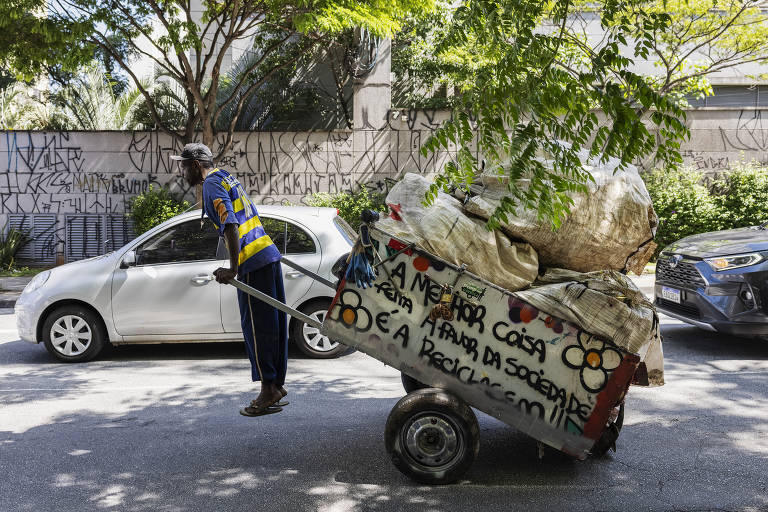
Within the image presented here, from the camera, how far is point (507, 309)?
3.67 metres

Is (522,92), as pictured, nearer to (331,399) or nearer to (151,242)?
(331,399)

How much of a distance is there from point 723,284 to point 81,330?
255 inches

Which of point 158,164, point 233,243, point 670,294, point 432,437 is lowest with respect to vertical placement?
point 432,437

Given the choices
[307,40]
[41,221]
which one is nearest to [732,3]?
[307,40]

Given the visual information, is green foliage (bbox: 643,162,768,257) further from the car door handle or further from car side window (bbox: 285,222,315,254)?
the car door handle

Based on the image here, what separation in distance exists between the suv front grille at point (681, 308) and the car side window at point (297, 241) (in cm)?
393

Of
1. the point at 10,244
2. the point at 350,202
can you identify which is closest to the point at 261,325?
the point at 350,202

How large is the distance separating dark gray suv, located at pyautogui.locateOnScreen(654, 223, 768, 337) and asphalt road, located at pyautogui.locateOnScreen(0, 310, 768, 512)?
463 mm

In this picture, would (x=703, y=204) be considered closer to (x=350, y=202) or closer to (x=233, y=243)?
(x=350, y=202)

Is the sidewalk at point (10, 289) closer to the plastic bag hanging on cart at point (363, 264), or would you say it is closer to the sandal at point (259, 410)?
the sandal at point (259, 410)

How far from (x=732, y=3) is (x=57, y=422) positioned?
14.8 meters

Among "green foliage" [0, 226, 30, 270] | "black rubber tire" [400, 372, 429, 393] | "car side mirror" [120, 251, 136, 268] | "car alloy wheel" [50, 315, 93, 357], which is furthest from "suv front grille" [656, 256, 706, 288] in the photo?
"green foliage" [0, 226, 30, 270]

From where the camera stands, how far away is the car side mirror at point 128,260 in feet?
22.3

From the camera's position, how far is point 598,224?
3.88 metres
